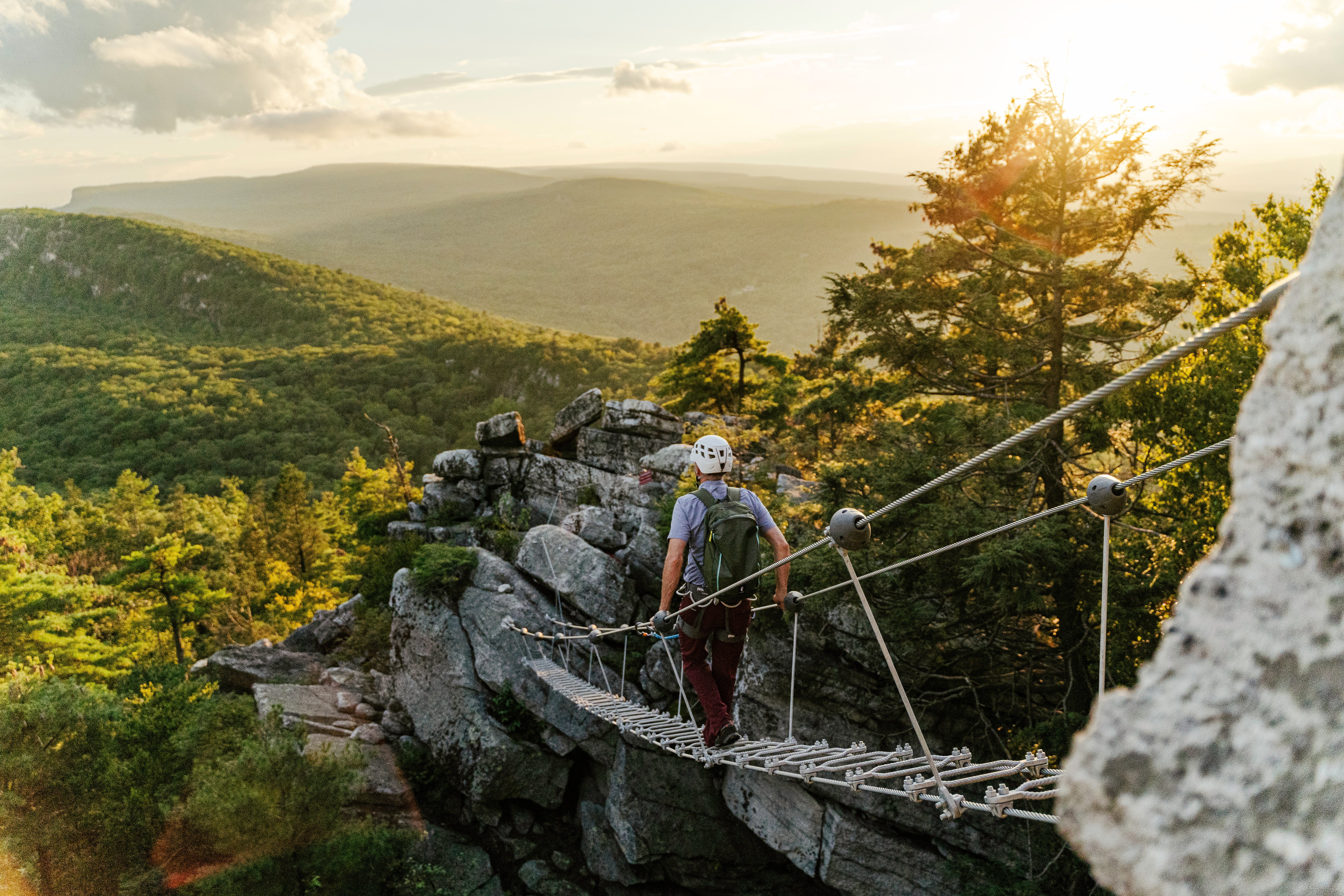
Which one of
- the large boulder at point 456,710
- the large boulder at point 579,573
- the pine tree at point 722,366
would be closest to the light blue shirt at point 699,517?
the large boulder at point 579,573

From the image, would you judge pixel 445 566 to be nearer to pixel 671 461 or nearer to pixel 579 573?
pixel 579 573

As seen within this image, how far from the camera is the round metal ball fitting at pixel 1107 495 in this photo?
2.52m

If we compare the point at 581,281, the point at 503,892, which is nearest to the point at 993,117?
the point at 503,892

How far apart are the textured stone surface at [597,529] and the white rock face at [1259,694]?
497 inches

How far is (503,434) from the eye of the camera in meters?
20.5

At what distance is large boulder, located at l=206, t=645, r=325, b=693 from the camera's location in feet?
42.2

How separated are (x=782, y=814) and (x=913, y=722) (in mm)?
7315

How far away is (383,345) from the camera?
81.6 meters

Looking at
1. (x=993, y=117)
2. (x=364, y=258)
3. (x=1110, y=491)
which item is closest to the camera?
(x=1110, y=491)

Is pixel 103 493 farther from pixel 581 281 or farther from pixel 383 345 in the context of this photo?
pixel 581 281

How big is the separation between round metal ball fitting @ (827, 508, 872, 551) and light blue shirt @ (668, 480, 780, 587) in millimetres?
1851

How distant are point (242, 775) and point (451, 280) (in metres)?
172

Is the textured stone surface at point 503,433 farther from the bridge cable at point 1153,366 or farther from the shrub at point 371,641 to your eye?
the bridge cable at point 1153,366

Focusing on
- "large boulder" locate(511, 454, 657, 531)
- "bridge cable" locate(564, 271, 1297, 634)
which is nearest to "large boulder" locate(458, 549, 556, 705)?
"large boulder" locate(511, 454, 657, 531)
